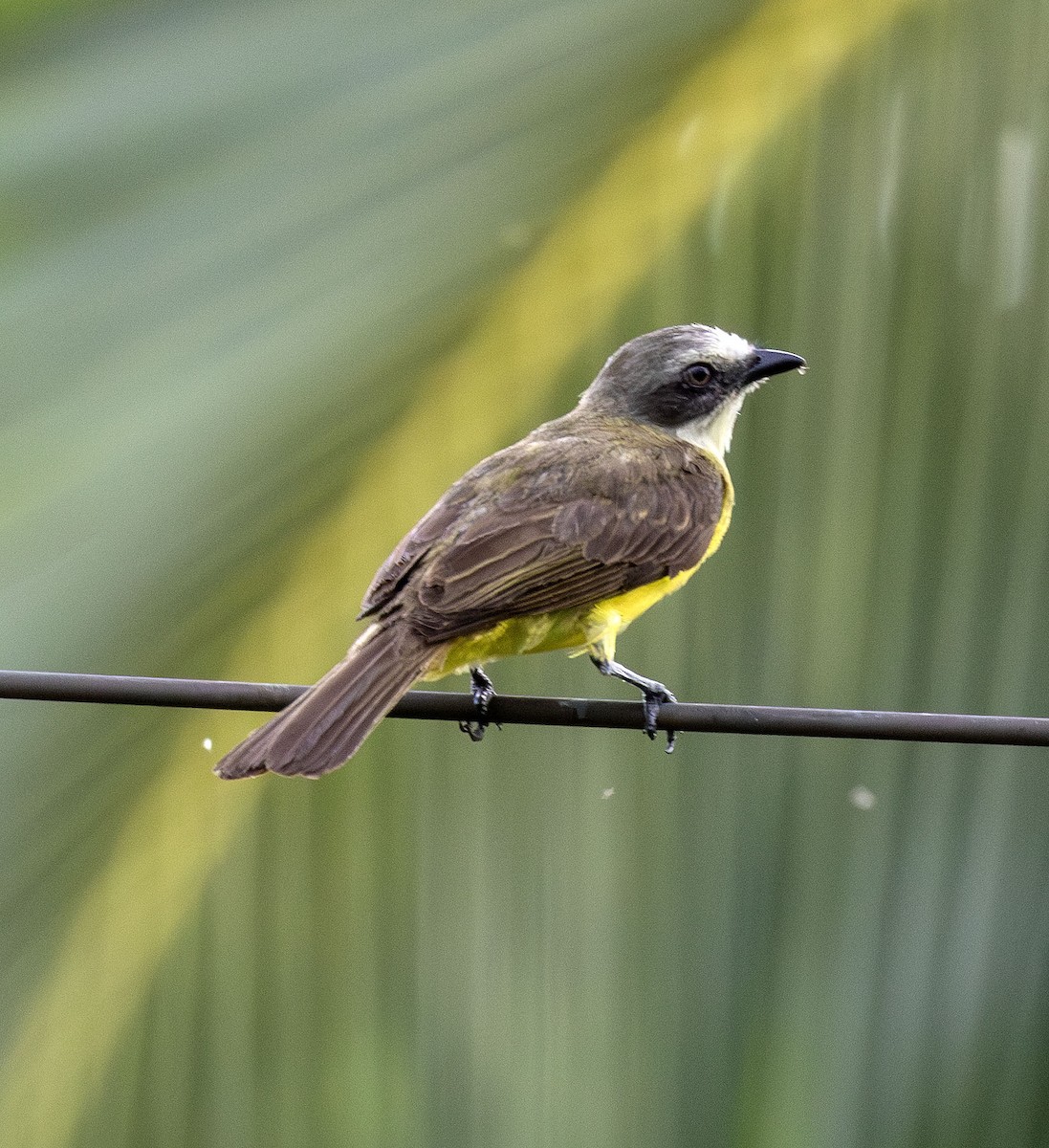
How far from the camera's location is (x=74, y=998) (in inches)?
132

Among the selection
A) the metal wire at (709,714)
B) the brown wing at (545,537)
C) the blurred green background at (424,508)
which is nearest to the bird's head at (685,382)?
the brown wing at (545,537)

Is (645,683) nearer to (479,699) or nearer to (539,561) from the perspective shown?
(539,561)

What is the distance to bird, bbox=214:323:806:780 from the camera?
3047 mm

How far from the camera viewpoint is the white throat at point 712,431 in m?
4.48

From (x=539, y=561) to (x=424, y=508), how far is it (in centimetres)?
38

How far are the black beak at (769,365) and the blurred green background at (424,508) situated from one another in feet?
0.70

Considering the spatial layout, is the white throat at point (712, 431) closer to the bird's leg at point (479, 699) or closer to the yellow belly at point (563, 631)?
the yellow belly at point (563, 631)

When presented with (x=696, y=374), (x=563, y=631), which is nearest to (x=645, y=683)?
(x=563, y=631)

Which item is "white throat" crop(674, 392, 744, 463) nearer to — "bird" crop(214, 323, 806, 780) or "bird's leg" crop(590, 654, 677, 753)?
"bird" crop(214, 323, 806, 780)

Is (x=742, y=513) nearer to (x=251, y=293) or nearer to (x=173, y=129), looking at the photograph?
(x=251, y=293)

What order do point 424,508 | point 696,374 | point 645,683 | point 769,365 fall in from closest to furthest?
point 645,683 → point 424,508 → point 769,365 → point 696,374

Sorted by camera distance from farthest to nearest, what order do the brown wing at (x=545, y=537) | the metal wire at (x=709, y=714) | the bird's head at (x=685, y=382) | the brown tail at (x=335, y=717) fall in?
the bird's head at (x=685, y=382), the brown wing at (x=545, y=537), the brown tail at (x=335, y=717), the metal wire at (x=709, y=714)

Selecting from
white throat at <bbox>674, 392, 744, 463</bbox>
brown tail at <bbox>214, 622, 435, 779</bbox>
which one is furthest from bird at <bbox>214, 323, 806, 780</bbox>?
white throat at <bbox>674, 392, 744, 463</bbox>

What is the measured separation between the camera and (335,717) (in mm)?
3000
